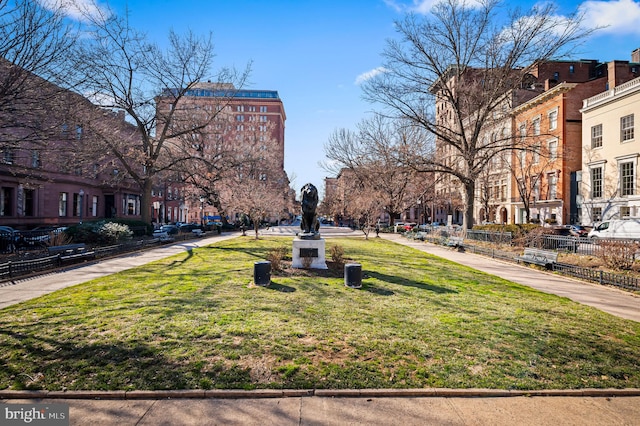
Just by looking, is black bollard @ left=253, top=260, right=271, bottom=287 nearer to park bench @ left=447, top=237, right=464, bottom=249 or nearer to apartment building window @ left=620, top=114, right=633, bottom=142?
park bench @ left=447, top=237, right=464, bottom=249

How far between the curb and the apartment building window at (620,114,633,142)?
40.3m

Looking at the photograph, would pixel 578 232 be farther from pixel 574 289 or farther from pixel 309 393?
pixel 309 393

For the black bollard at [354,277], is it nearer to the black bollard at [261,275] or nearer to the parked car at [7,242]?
the black bollard at [261,275]

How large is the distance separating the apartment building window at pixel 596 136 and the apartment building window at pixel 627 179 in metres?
4.37

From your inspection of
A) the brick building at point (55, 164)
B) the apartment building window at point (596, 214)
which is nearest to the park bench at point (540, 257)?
the brick building at point (55, 164)

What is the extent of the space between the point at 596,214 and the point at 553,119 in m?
13.6

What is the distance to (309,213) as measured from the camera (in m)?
13.6

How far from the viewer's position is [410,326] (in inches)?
260

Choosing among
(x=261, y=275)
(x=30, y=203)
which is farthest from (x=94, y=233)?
(x=30, y=203)

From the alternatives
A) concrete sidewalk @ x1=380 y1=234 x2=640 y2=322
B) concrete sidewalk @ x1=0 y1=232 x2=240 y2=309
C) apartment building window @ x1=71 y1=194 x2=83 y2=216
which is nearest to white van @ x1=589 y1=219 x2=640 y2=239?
concrete sidewalk @ x1=380 y1=234 x2=640 y2=322

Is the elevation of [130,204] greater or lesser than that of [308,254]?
greater

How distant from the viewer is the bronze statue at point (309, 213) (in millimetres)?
13530

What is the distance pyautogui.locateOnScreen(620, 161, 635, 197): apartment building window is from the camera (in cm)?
3266

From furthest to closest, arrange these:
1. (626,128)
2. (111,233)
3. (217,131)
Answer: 1. (626,128)
2. (217,131)
3. (111,233)
